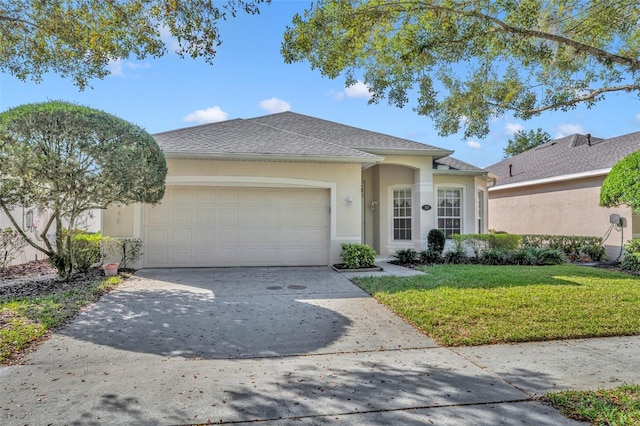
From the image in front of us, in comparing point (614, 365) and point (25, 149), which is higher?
point (25, 149)

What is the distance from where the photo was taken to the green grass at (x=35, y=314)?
475 cm

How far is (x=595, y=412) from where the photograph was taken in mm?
3252

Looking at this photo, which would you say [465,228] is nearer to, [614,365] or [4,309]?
[614,365]

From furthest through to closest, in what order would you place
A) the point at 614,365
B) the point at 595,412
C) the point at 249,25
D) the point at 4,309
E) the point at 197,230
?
the point at 197,230, the point at 249,25, the point at 4,309, the point at 614,365, the point at 595,412

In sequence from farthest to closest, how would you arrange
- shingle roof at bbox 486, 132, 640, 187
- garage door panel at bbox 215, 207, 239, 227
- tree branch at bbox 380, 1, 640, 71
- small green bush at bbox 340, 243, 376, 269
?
shingle roof at bbox 486, 132, 640, 187, garage door panel at bbox 215, 207, 239, 227, small green bush at bbox 340, 243, 376, 269, tree branch at bbox 380, 1, 640, 71

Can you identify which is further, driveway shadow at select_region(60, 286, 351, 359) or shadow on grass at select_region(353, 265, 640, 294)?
shadow on grass at select_region(353, 265, 640, 294)

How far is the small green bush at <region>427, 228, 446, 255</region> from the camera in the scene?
43.1 feet

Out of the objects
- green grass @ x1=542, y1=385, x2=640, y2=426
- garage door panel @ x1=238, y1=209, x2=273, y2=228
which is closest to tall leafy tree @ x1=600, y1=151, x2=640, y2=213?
green grass @ x1=542, y1=385, x2=640, y2=426

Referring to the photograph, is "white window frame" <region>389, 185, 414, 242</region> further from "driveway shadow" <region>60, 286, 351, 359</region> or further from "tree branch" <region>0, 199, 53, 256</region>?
"tree branch" <region>0, 199, 53, 256</region>

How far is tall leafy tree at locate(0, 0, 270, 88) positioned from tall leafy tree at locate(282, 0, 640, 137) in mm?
1337

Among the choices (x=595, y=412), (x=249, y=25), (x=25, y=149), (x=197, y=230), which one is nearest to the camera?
(x=595, y=412)

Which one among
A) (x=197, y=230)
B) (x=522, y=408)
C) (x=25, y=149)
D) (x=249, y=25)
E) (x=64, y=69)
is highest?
(x=249, y=25)

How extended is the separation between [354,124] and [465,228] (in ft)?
20.5

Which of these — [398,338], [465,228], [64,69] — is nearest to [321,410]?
[398,338]
